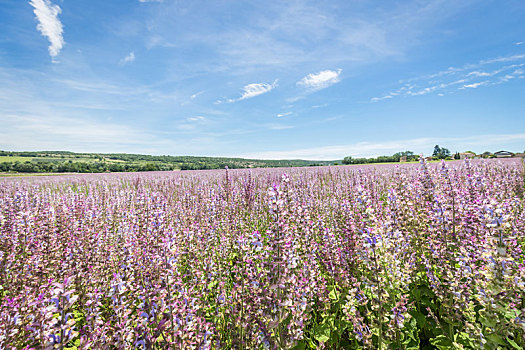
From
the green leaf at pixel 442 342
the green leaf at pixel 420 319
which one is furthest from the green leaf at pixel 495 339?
the green leaf at pixel 420 319

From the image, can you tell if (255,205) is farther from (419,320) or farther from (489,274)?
(489,274)

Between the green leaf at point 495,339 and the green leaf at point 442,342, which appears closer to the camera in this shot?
the green leaf at point 495,339

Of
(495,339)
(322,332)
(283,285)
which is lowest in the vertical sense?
(322,332)

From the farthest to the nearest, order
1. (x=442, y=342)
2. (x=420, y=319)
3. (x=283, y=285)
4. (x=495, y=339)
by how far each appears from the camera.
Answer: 1. (x=420, y=319)
2. (x=442, y=342)
3. (x=283, y=285)
4. (x=495, y=339)

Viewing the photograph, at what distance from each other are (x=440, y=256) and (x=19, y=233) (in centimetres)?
715

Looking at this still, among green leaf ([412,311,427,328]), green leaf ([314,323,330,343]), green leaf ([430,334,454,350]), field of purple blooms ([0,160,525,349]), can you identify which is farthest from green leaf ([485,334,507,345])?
green leaf ([314,323,330,343])

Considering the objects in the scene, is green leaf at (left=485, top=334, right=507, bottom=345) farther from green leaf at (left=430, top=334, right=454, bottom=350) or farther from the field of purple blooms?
green leaf at (left=430, top=334, right=454, bottom=350)

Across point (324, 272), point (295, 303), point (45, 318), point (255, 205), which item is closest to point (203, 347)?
point (295, 303)

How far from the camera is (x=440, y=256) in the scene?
3197 millimetres

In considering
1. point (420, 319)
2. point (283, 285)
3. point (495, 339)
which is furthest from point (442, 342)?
point (283, 285)

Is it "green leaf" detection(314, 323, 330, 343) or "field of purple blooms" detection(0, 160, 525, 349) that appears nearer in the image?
"field of purple blooms" detection(0, 160, 525, 349)

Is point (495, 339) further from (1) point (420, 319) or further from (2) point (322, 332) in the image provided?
(2) point (322, 332)

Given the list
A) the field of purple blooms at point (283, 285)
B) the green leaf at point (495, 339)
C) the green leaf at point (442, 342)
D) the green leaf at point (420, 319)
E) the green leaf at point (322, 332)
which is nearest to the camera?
the green leaf at point (495, 339)

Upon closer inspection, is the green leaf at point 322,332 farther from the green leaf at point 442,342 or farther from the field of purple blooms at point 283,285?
the green leaf at point 442,342
